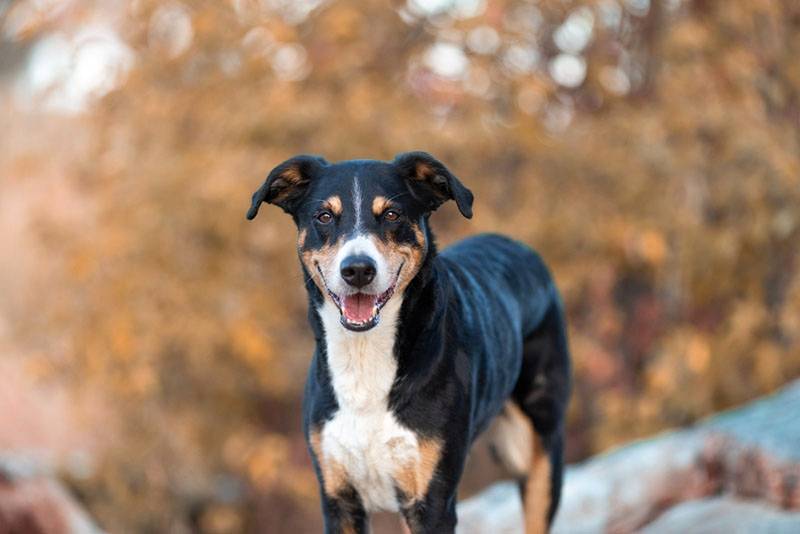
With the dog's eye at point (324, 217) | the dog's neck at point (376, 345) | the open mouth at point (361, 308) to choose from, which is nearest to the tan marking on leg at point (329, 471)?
the dog's neck at point (376, 345)

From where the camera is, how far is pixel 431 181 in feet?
12.5

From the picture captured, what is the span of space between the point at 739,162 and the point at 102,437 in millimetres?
5875

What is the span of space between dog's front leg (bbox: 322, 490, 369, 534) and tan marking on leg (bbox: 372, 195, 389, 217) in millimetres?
962

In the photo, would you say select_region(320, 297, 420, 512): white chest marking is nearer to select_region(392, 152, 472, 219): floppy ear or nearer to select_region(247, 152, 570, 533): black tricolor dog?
select_region(247, 152, 570, 533): black tricolor dog

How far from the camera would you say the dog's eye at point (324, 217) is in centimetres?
358

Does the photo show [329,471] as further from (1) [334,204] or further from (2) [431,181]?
(2) [431,181]

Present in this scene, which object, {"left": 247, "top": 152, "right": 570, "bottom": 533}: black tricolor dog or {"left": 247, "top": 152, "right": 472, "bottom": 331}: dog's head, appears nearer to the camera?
{"left": 247, "top": 152, "right": 472, "bottom": 331}: dog's head

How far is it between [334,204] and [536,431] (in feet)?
5.62

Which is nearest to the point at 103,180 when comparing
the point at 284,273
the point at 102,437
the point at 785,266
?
the point at 284,273

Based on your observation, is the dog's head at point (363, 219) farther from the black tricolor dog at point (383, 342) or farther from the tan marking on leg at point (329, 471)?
the tan marking on leg at point (329, 471)

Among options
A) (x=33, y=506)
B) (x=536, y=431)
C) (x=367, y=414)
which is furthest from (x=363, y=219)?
(x=33, y=506)

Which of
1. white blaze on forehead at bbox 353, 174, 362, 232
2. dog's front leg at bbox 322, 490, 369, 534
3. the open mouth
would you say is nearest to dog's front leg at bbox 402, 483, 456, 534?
dog's front leg at bbox 322, 490, 369, 534

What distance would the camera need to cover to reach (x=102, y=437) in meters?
9.73

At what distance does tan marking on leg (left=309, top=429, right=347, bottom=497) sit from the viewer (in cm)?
369
